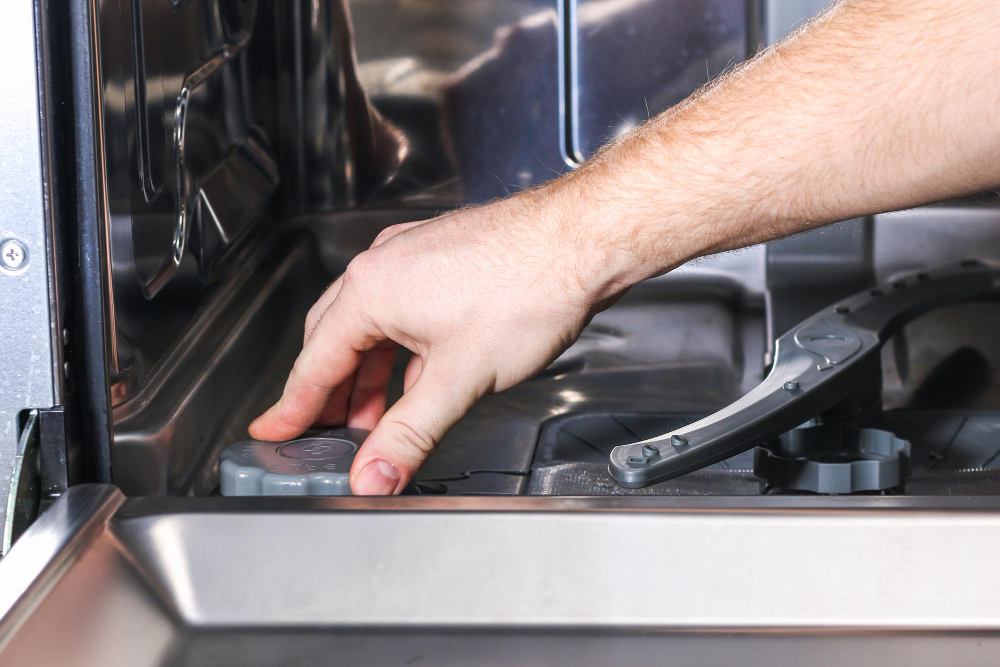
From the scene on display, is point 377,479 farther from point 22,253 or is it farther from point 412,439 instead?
point 22,253

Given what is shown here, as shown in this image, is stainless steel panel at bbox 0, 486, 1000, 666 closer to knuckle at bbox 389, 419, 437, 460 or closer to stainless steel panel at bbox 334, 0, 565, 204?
knuckle at bbox 389, 419, 437, 460

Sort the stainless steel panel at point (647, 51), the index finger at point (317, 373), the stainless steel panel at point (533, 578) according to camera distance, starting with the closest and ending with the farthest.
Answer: the stainless steel panel at point (533, 578) → the index finger at point (317, 373) → the stainless steel panel at point (647, 51)

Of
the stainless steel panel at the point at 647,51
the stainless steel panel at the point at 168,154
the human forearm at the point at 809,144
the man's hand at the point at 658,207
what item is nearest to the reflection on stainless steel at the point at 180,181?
Result: the stainless steel panel at the point at 168,154

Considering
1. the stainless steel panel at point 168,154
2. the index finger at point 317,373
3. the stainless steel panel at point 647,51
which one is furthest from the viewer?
the stainless steel panel at point 647,51

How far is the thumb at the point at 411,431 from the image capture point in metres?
0.56

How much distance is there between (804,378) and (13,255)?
47 centimetres

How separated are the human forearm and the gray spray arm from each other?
0.10m

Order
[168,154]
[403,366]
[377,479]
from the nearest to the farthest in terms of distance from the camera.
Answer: [377,479] < [168,154] < [403,366]

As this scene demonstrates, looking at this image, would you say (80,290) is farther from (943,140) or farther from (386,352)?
(943,140)

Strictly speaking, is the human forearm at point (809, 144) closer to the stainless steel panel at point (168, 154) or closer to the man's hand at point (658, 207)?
the man's hand at point (658, 207)

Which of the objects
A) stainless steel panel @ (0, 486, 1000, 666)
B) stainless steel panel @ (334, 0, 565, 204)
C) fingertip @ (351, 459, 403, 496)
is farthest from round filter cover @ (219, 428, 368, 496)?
stainless steel panel @ (334, 0, 565, 204)

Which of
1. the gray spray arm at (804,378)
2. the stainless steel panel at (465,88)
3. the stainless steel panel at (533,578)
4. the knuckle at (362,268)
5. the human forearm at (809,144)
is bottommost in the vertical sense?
the stainless steel panel at (533,578)

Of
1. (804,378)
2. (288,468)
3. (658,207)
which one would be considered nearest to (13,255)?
(288,468)

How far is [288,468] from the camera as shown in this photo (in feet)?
1.86
